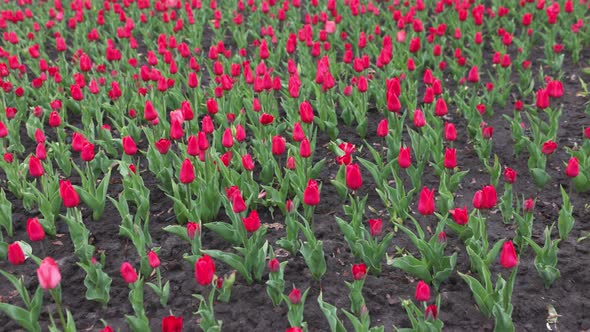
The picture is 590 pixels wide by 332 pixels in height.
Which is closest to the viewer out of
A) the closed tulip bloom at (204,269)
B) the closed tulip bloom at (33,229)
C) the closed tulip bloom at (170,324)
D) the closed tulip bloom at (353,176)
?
the closed tulip bloom at (170,324)

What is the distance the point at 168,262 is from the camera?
3676 millimetres

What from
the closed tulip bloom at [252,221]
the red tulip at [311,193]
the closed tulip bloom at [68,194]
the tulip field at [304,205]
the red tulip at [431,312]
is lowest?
the tulip field at [304,205]

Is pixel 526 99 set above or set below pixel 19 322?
below

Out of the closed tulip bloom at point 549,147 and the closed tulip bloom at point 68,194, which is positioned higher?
the closed tulip bloom at point 68,194

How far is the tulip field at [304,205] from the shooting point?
10.6ft

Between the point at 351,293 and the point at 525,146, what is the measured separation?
7.32 feet

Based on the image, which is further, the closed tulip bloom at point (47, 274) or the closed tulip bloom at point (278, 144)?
the closed tulip bloom at point (278, 144)

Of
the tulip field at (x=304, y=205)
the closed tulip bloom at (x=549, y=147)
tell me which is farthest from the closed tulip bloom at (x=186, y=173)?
the closed tulip bloom at (x=549, y=147)

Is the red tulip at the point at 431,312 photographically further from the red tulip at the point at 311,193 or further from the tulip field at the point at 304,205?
the red tulip at the point at 311,193

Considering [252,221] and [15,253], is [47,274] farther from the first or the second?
[252,221]

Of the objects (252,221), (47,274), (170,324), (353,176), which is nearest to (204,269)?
(170,324)

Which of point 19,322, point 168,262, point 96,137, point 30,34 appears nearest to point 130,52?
point 30,34

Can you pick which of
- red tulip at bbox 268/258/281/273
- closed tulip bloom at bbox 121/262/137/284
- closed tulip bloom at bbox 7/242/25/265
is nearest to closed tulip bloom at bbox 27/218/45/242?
closed tulip bloom at bbox 7/242/25/265

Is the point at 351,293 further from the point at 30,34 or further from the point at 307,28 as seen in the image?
the point at 30,34
